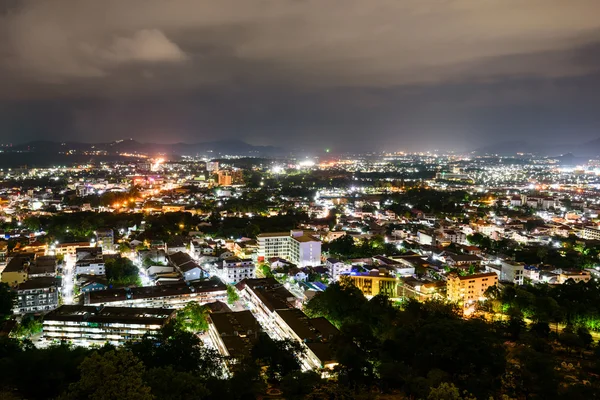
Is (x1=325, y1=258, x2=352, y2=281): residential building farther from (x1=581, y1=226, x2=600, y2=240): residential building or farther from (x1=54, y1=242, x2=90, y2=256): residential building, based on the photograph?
(x1=581, y1=226, x2=600, y2=240): residential building

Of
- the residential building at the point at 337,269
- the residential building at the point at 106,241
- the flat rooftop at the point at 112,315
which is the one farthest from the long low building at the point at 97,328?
the residential building at the point at 106,241

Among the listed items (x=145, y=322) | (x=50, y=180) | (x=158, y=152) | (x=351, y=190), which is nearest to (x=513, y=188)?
(x=351, y=190)

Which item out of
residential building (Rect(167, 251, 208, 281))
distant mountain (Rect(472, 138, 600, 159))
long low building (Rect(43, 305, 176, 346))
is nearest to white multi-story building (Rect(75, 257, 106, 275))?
residential building (Rect(167, 251, 208, 281))

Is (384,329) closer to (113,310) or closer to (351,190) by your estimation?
(113,310)

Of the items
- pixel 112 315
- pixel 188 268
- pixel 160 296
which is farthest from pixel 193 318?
pixel 188 268

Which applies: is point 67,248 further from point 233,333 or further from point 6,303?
point 233,333

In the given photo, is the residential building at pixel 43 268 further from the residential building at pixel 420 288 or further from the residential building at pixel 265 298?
the residential building at pixel 420 288
